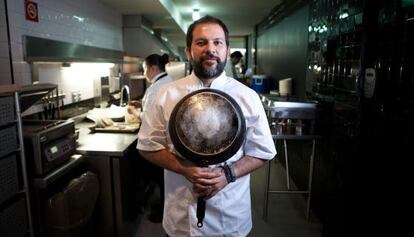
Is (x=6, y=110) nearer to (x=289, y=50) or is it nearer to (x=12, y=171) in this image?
(x=12, y=171)

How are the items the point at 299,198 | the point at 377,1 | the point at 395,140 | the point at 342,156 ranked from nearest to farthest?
the point at 395,140 < the point at 377,1 < the point at 342,156 < the point at 299,198

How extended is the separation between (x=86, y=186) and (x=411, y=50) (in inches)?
76.4

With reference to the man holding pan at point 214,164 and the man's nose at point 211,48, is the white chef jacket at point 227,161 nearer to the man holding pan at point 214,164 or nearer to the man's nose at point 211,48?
the man holding pan at point 214,164

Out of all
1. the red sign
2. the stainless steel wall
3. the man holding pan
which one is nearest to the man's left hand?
the man holding pan

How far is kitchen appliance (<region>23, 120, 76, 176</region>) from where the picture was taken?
1.62 metres

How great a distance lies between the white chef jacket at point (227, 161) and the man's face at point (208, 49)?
0.06 m

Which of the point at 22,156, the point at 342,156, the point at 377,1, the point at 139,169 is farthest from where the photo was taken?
the point at 139,169

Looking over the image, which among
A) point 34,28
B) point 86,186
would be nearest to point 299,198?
point 86,186

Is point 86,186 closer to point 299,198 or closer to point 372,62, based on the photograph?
point 372,62

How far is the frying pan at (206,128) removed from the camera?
1.05 meters

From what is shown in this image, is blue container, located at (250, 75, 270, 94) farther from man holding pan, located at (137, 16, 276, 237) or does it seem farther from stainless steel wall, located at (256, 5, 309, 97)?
man holding pan, located at (137, 16, 276, 237)

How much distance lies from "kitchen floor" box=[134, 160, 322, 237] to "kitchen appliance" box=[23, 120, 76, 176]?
3.22 feet

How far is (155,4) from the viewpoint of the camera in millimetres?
3527

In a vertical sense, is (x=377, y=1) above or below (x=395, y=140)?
above
